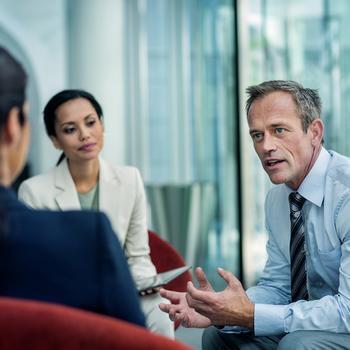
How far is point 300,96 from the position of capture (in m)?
2.18

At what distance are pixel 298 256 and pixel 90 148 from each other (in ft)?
3.72

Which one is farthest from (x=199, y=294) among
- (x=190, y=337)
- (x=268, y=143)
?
(x=190, y=337)

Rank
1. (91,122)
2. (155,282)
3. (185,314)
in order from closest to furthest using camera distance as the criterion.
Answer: (185,314), (155,282), (91,122)

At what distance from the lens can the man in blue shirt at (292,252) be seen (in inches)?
75.4

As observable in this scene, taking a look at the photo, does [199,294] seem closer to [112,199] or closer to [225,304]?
[225,304]

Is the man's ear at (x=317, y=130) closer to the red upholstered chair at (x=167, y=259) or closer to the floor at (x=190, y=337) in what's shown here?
the red upholstered chair at (x=167, y=259)

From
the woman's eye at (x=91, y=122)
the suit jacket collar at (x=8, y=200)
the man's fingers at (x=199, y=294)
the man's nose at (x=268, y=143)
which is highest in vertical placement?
the woman's eye at (x=91, y=122)

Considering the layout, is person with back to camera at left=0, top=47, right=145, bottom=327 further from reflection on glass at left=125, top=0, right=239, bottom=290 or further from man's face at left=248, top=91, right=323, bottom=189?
reflection on glass at left=125, top=0, right=239, bottom=290

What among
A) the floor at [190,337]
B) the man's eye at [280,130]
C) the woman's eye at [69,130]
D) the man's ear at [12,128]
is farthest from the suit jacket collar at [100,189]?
the man's ear at [12,128]

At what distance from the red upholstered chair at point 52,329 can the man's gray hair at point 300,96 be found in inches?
49.5

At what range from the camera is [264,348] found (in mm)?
2082

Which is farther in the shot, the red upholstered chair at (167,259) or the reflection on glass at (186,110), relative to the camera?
the reflection on glass at (186,110)

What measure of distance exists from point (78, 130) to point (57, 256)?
1.90 metres

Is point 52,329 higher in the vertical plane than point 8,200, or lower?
lower
